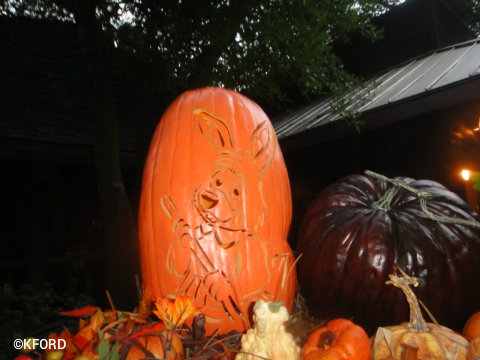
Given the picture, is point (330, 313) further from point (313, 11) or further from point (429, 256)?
point (313, 11)

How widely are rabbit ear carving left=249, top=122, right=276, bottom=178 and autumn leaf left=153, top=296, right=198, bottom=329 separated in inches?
17.7

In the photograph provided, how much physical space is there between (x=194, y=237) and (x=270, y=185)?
0.30 m

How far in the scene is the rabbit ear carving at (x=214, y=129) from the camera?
1.09 m

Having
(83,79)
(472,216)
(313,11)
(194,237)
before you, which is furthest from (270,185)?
(83,79)

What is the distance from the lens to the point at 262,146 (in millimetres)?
1144

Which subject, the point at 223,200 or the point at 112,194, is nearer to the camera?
the point at 223,200

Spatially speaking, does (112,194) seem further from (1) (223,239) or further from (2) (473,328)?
(2) (473,328)

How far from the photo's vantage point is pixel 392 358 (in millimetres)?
755

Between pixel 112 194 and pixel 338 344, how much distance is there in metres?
2.99

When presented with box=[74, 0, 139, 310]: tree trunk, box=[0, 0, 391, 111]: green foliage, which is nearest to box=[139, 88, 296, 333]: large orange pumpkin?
box=[0, 0, 391, 111]: green foliage

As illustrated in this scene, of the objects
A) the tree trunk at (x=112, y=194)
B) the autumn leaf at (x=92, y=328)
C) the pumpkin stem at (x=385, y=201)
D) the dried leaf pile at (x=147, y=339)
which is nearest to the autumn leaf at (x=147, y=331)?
the dried leaf pile at (x=147, y=339)

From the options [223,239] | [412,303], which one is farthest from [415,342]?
[223,239]

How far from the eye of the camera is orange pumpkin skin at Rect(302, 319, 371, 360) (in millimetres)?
785

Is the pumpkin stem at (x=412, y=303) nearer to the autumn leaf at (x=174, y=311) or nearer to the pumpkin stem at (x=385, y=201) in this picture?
the pumpkin stem at (x=385, y=201)
